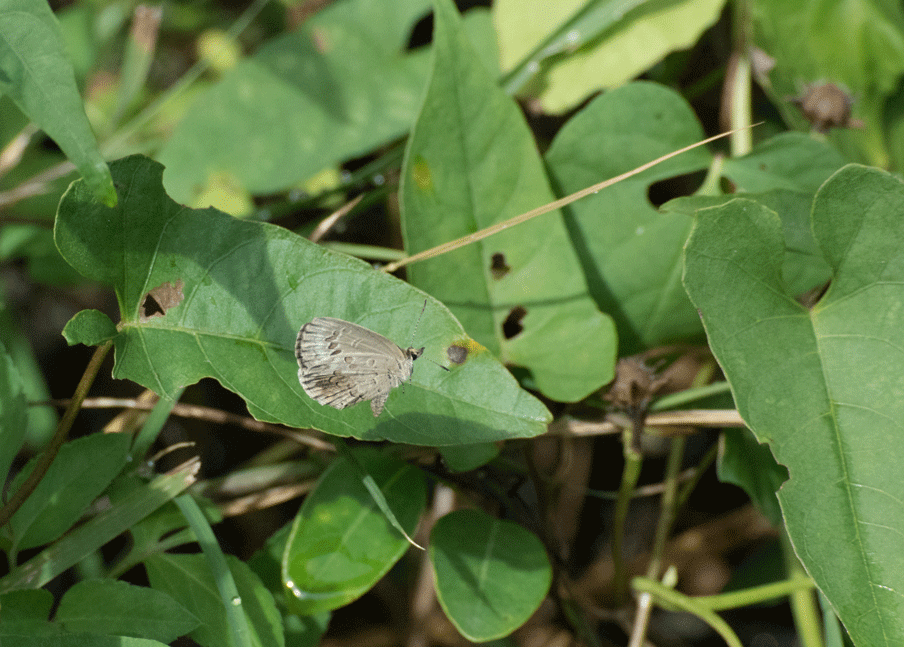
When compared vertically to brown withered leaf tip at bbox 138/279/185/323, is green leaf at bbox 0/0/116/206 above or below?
above

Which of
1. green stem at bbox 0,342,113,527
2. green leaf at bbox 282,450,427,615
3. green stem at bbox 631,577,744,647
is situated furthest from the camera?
green stem at bbox 631,577,744,647

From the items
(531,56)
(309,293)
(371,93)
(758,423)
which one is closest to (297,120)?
(371,93)

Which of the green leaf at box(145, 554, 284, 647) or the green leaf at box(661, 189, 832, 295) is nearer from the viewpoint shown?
the green leaf at box(145, 554, 284, 647)

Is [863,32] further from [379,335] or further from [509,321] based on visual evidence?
[379,335]

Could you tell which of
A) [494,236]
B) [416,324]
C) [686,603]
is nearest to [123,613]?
[416,324]

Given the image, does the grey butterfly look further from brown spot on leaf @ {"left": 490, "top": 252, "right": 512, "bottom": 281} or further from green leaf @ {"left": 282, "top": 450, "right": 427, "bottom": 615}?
brown spot on leaf @ {"left": 490, "top": 252, "right": 512, "bottom": 281}

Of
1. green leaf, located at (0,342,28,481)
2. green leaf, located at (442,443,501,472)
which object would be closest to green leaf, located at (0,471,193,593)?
green leaf, located at (0,342,28,481)

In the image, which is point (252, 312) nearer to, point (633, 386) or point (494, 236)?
point (494, 236)
